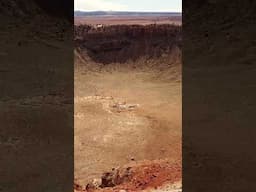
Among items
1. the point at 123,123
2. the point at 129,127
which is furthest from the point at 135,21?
the point at 129,127

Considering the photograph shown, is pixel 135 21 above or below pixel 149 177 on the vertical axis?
above

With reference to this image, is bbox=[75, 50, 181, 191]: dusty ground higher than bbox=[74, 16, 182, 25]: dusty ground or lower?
lower

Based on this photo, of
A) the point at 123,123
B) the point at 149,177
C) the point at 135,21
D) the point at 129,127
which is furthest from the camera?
the point at 135,21

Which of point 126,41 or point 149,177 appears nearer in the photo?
point 149,177

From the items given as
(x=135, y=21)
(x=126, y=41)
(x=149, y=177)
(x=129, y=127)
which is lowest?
(x=149, y=177)

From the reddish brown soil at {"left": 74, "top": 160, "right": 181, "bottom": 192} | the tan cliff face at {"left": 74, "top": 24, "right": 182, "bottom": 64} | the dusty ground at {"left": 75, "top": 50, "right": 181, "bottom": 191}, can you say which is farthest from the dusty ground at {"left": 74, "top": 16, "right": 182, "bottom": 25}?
the reddish brown soil at {"left": 74, "top": 160, "right": 181, "bottom": 192}

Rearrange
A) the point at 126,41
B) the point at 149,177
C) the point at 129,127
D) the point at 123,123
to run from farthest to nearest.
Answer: the point at 126,41
the point at 123,123
the point at 129,127
the point at 149,177

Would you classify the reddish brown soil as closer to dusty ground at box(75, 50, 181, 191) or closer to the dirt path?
dusty ground at box(75, 50, 181, 191)

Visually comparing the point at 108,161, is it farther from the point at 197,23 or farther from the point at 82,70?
the point at 82,70

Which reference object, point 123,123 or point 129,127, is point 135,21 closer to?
point 123,123

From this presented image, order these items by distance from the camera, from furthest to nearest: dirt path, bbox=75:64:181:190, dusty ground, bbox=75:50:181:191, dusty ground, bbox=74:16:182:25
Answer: dusty ground, bbox=74:16:182:25 → dirt path, bbox=75:64:181:190 → dusty ground, bbox=75:50:181:191
